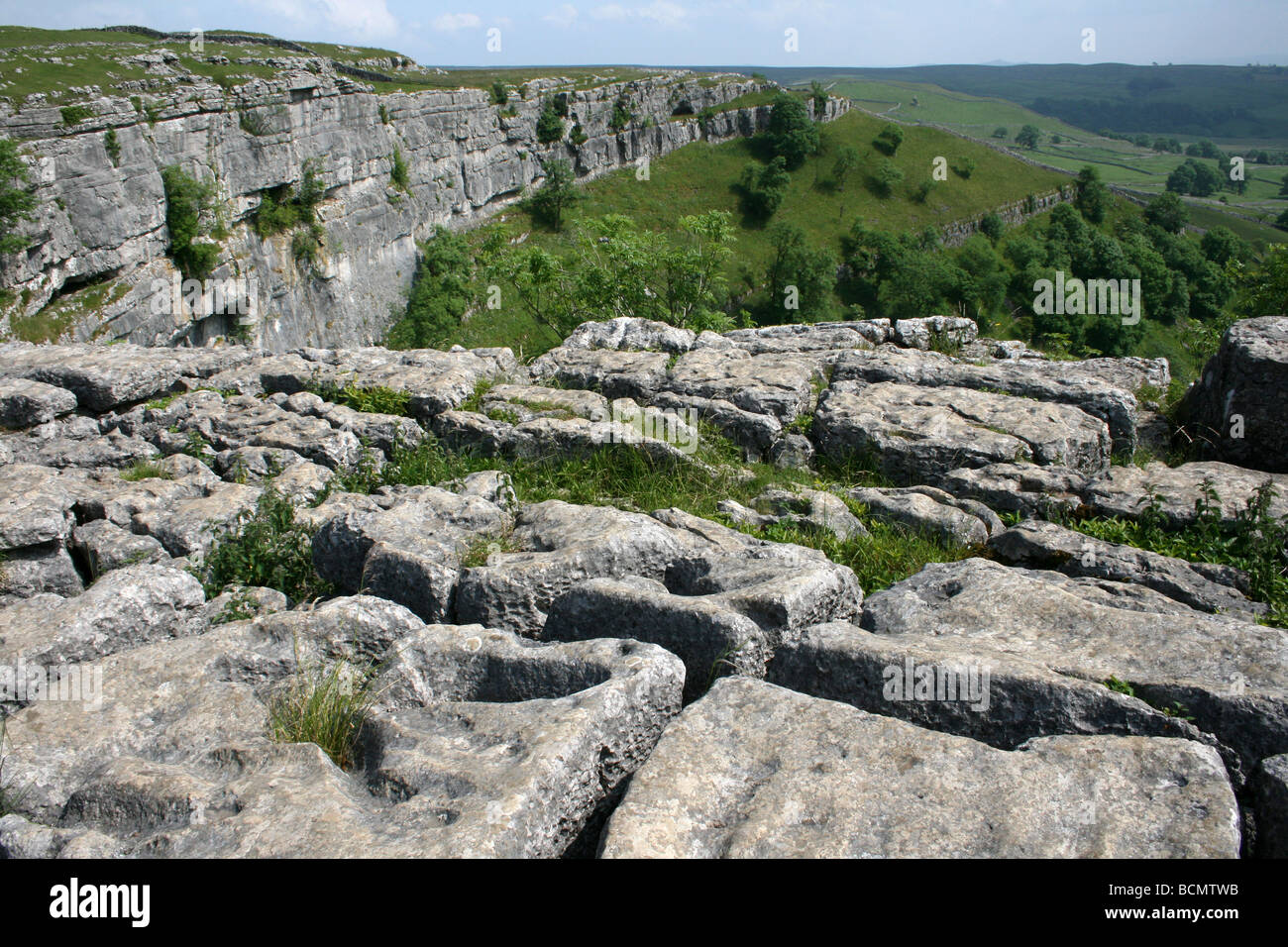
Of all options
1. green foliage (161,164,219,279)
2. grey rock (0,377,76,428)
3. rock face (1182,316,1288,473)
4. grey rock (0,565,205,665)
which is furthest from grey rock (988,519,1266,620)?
green foliage (161,164,219,279)

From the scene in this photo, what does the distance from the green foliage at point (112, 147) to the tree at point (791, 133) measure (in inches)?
3270

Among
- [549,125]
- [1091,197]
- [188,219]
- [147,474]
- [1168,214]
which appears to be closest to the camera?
[147,474]

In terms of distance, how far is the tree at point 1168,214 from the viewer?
111 metres

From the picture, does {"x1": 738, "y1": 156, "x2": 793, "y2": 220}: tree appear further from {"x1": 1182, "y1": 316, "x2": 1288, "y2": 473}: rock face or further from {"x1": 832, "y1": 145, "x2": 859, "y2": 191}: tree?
{"x1": 1182, "y1": 316, "x2": 1288, "y2": 473}: rock face

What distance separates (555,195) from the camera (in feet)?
259

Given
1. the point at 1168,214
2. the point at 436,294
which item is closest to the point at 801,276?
the point at 436,294

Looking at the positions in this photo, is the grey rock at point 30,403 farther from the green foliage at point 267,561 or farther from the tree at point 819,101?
the tree at point 819,101

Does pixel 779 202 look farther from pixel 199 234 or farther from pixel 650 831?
pixel 650 831

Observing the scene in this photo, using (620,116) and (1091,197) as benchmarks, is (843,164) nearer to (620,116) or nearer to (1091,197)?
(620,116)

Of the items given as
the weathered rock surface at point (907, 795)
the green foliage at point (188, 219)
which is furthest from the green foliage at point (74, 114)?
the weathered rock surface at point (907, 795)

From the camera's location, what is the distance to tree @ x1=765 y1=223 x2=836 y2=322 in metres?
77.4

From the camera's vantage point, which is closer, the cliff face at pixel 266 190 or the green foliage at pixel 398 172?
the cliff face at pixel 266 190

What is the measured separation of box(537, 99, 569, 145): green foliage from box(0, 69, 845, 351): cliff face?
0.89 meters

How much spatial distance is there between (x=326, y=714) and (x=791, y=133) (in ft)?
365
